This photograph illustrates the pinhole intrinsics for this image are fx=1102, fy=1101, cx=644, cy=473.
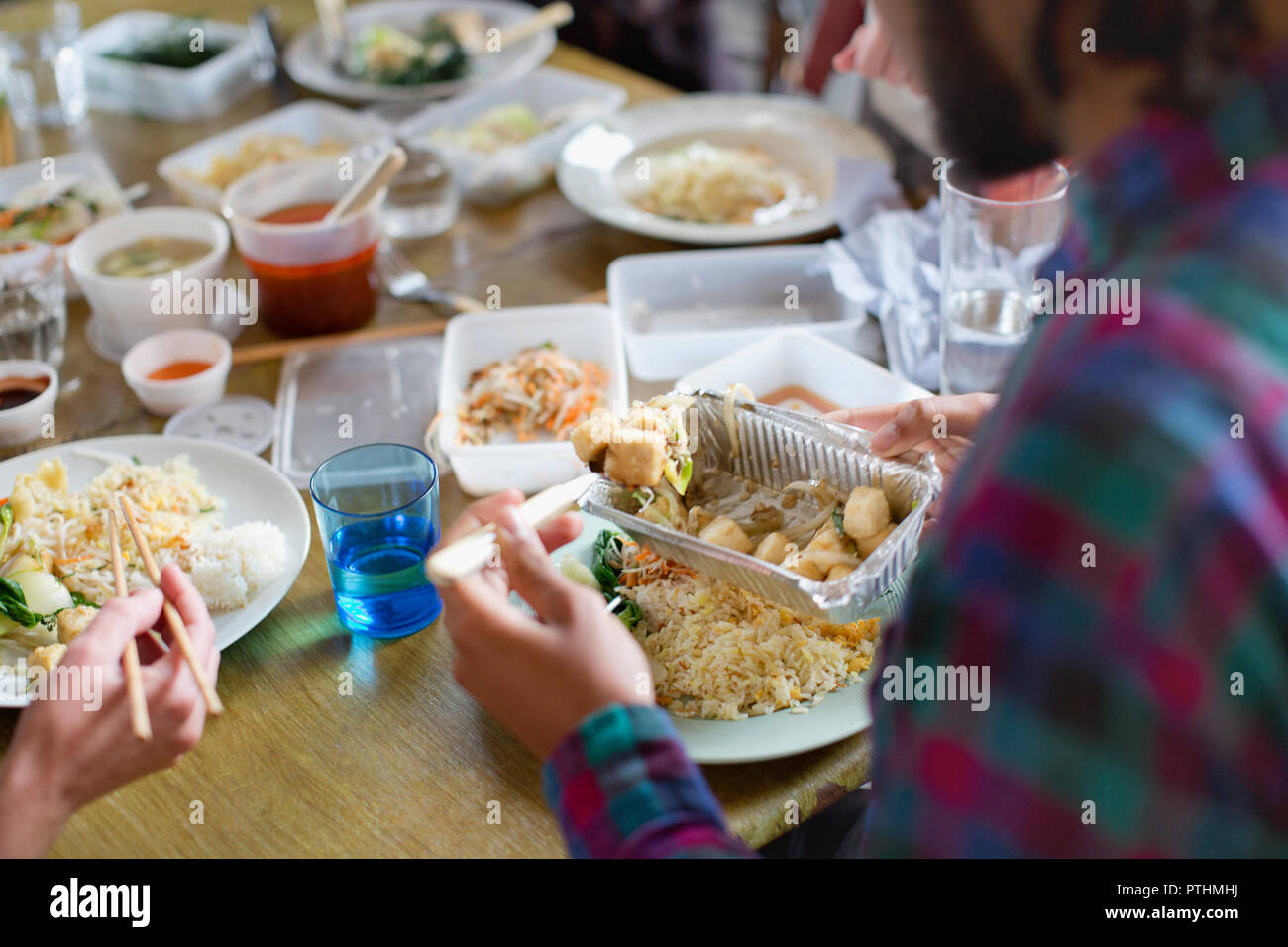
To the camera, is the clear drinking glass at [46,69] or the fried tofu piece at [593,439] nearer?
the fried tofu piece at [593,439]

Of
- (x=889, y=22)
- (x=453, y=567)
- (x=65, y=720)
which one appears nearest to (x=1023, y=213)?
(x=889, y=22)

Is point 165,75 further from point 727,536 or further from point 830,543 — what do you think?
point 830,543

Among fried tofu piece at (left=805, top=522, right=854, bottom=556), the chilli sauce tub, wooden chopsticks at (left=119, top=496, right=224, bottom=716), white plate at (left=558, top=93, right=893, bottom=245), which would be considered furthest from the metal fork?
fried tofu piece at (left=805, top=522, right=854, bottom=556)

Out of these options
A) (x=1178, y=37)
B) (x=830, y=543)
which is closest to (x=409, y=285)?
(x=830, y=543)

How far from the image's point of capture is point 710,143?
2633mm

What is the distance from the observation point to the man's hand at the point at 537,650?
98 centimetres

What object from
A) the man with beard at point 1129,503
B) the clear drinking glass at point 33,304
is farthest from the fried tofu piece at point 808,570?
the clear drinking glass at point 33,304

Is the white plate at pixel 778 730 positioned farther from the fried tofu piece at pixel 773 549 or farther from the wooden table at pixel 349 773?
the fried tofu piece at pixel 773 549

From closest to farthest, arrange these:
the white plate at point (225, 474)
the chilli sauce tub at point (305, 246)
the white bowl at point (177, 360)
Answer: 1. the white plate at point (225, 474)
2. the white bowl at point (177, 360)
3. the chilli sauce tub at point (305, 246)

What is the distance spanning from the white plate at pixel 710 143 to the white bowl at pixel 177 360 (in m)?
0.81

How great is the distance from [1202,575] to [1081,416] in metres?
0.11

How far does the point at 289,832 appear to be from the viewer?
1.15 metres

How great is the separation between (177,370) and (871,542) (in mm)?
1221
